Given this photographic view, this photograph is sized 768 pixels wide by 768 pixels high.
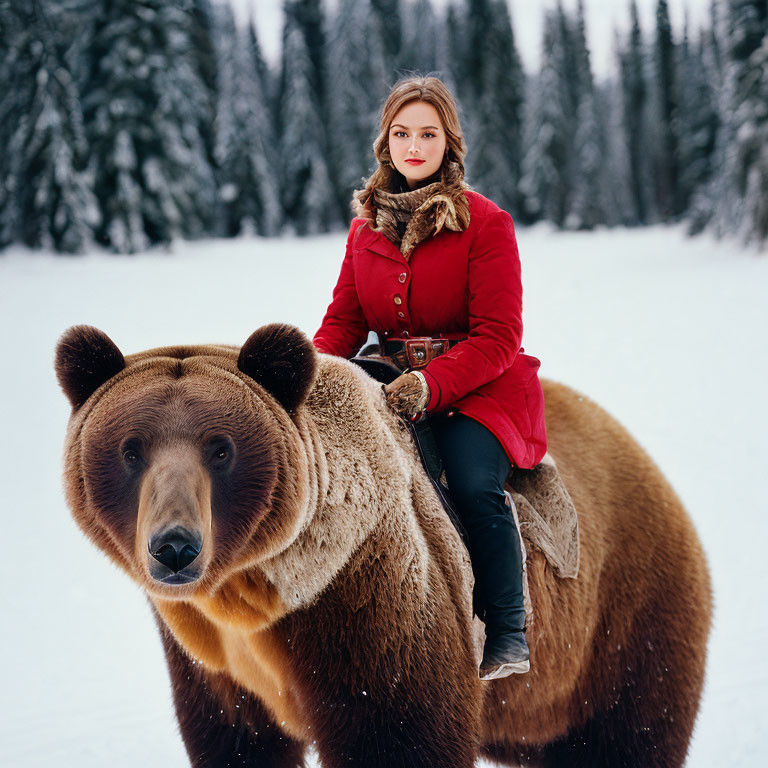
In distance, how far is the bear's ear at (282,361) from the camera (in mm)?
2168

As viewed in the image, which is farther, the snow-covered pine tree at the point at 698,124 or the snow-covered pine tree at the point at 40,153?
the snow-covered pine tree at the point at 698,124

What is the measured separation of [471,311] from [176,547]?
1195 mm

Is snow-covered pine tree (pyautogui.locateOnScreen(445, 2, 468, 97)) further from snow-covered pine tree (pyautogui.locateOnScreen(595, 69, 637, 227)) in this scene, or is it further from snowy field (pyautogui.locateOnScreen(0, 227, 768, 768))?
snowy field (pyautogui.locateOnScreen(0, 227, 768, 768))

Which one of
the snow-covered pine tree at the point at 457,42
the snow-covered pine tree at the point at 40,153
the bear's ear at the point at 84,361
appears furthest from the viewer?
the snow-covered pine tree at the point at 457,42

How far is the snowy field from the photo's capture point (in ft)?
15.7

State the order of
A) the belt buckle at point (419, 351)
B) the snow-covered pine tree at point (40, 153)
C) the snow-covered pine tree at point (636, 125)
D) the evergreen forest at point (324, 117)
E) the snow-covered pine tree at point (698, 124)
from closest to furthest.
→ the belt buckle at point (419, 351) < the snow-covered pine tree at point (40, 153) < the evergreen forest at point (324, 117) < the snow-covered pine tree at point (698, 124) < the snow-covered pine tree at point (636, 125)

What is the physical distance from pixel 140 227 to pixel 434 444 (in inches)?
667

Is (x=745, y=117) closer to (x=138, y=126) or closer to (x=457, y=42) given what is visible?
(x=138, y=126)

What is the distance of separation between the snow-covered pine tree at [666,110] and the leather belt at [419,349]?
43.4 m

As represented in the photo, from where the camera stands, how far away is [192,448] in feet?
6.63

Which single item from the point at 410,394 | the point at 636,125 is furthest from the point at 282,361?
the point at 636,125

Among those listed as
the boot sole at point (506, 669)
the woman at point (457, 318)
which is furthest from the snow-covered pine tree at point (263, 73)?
the boot sole at point (506, 669)

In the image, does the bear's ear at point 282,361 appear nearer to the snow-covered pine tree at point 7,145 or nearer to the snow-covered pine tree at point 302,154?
the snow-covered pine tree at point 7,145

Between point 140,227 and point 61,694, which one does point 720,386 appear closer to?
point 61,694
